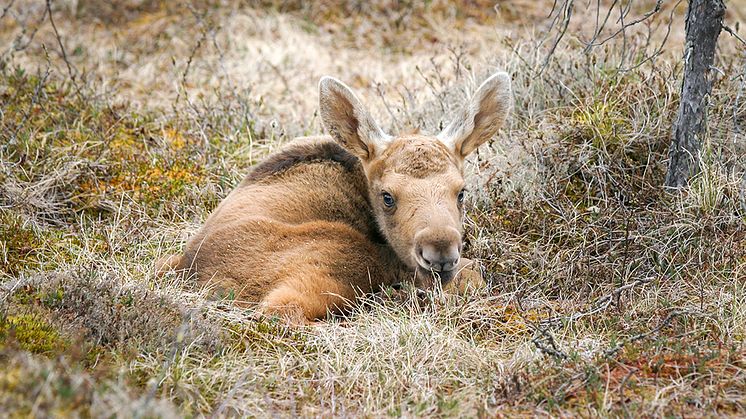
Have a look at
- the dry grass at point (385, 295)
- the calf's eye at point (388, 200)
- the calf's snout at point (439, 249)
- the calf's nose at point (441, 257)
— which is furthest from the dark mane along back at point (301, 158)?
the calf's nose at point (441, 257)

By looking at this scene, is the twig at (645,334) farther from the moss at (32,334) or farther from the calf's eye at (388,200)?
the moss at (32,334)

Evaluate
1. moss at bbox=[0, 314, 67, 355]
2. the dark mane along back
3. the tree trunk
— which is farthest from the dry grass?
the dark mane along back

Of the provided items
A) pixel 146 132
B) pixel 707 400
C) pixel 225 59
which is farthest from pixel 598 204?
pixel 225 59

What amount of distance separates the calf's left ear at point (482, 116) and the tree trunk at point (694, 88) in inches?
58.2

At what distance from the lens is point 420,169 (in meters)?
6.63

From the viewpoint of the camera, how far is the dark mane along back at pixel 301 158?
23.7 ft

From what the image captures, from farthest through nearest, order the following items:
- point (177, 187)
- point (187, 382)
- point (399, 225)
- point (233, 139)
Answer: point (233, 139) → point (177, 187) → point (399, 225) → point (187, 382)

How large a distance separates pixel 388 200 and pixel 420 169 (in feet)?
1.13

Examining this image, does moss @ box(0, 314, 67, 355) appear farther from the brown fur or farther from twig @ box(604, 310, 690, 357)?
twig @ box(604, 310, 690, 357)

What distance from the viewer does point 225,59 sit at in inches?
494

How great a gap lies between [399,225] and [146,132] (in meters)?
4.52

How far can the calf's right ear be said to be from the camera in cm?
696

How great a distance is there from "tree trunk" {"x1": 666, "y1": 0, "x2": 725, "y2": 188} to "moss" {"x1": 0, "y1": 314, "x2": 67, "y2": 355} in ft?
16.9

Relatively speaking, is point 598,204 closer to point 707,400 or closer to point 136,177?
point 707,400
